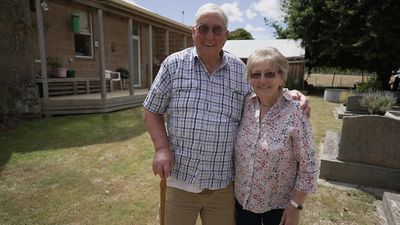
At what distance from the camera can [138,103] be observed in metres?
11.3

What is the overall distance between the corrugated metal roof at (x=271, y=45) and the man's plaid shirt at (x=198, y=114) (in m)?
20.6

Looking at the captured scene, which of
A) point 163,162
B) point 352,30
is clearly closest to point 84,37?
point 163,162

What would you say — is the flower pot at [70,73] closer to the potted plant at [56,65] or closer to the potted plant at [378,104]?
the potted plant at [56,65]

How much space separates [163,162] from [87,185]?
9.42 feet

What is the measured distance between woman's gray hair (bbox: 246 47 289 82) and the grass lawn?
230cm

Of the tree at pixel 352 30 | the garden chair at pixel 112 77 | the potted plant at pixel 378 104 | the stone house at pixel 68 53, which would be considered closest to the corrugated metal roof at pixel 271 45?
the tree at pixel 352 30

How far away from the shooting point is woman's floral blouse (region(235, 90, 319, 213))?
1813 millimetres

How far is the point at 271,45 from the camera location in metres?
23.5

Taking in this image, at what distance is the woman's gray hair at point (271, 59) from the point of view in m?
1.87

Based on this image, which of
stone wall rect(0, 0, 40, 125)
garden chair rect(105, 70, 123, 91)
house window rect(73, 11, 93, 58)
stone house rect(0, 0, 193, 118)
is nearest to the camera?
stone wall rect(0, 0, 40, 125)

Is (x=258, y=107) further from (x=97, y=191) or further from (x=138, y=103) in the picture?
(x=138, y=103)

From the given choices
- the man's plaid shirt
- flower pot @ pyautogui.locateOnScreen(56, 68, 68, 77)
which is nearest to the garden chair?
flower pot @ pyautogui.locateOnScreen(56, 68, 68, 77)

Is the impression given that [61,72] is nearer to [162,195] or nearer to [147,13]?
[147,13]

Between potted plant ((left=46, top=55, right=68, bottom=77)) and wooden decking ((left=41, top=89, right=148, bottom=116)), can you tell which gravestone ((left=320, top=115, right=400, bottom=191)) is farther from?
potted plant ((left=46, top=55, right=68, bottom=77))
